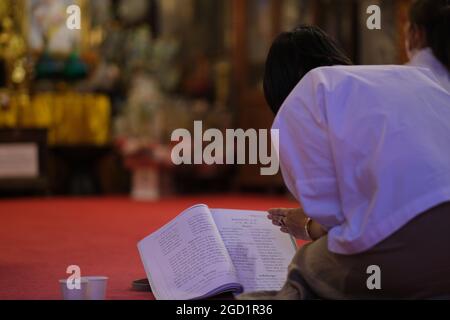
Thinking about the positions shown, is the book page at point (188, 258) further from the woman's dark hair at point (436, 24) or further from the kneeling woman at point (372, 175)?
the woman's dark hair at point (436, 24)

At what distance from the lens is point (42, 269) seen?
2783mm

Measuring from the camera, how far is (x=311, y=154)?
1809 mm

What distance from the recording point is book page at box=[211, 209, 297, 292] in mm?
2182

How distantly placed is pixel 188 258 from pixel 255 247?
21 centimetres

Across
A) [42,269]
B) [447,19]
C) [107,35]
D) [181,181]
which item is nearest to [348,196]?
[447,19]

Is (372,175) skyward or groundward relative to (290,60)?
groundward

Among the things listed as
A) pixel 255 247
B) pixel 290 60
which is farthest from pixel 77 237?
pixel 290 60

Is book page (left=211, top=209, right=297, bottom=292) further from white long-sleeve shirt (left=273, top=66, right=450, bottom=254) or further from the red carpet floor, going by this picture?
white long-sleeve shirt (left=273, top=66, right=450, bottom=254)

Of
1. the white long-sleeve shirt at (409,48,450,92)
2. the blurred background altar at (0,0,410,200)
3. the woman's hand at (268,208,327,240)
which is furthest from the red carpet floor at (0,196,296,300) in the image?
the white long-sleeve shirt at (409,48,450,92)

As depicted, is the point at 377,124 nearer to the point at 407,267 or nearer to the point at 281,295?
the point at 407,267

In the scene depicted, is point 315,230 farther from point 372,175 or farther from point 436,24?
point 436,24

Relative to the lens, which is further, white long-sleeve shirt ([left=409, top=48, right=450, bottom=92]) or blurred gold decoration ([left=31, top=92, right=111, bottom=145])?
blurred gold decoration ([left=31, top=92, right=111, bottom=145])

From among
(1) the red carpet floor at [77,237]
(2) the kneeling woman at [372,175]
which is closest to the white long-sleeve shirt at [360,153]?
(2) the kneeling woman at [372,175]

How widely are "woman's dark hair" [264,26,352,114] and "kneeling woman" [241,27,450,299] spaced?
73 mm
